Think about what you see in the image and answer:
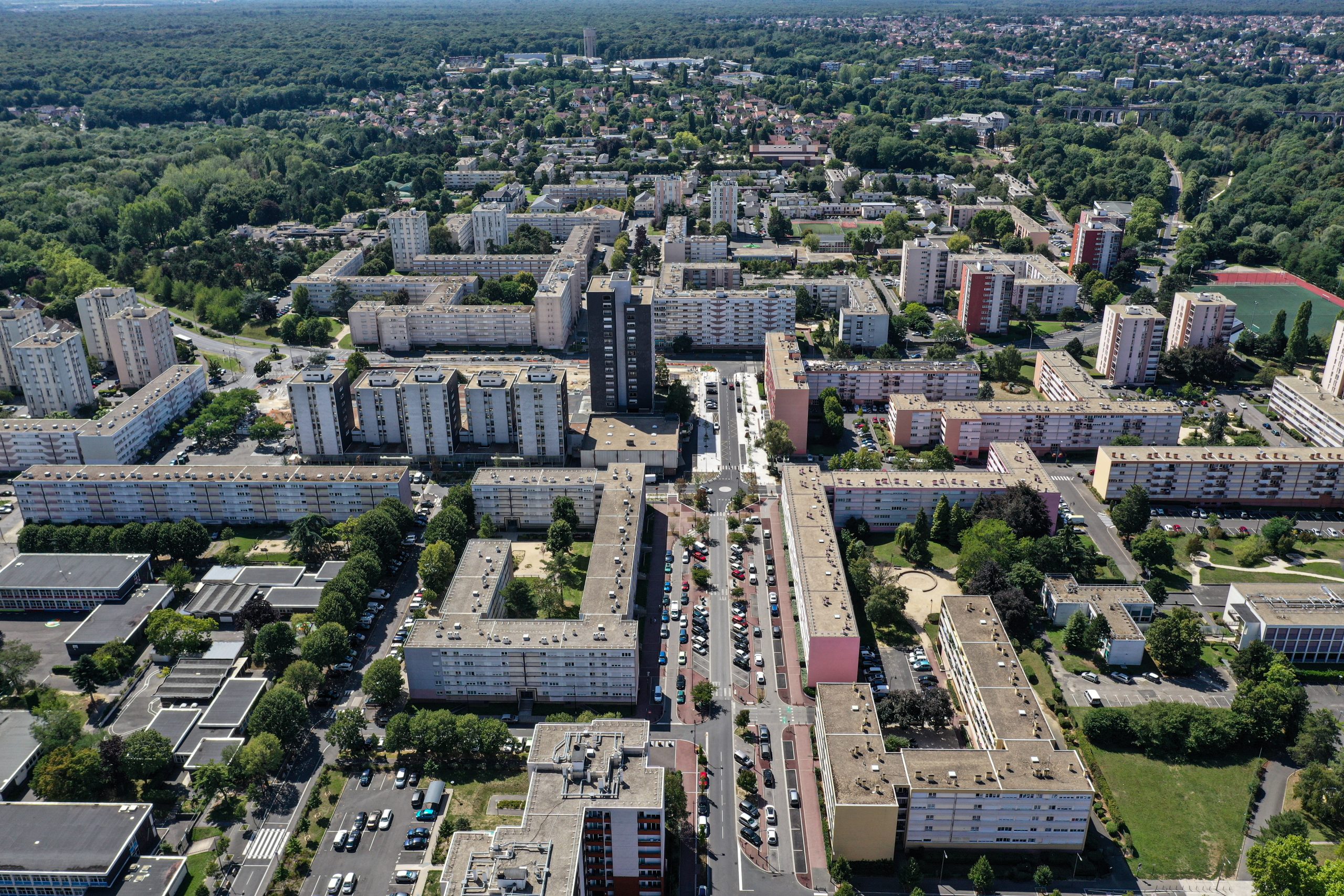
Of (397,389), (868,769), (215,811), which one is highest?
(397,389)

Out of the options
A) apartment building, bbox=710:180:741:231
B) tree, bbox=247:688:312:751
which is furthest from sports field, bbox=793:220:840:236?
tree, bbox=247:688:312:751

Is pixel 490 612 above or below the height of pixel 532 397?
below

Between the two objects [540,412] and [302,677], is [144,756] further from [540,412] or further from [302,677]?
[540,412]

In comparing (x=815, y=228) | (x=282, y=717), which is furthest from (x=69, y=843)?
(x=815, y=228)

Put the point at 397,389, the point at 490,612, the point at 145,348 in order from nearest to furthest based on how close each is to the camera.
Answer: the point at 490,612
the point at 397,389
the point at 145,348

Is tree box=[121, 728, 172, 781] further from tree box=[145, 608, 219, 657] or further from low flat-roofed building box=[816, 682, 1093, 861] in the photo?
low flat-roofed building box=[816, 682, 1093, 861]

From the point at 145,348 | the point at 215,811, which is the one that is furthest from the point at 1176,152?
the point at 215,811

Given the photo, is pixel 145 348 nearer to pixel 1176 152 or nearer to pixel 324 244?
pixel 324 244
